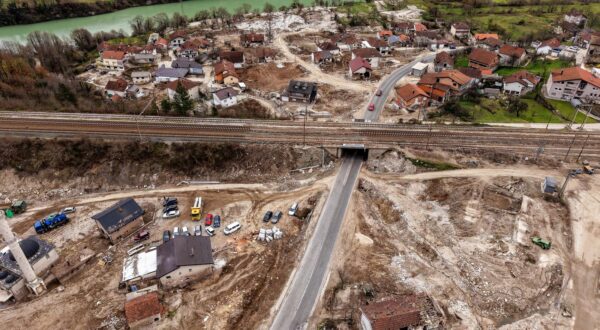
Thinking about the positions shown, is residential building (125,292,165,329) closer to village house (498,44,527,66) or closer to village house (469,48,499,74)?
village house (469,48,499,74)

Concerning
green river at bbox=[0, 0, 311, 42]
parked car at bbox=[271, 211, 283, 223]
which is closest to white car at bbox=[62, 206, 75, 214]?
parked car at bbox=[271, 211, 283, 223]

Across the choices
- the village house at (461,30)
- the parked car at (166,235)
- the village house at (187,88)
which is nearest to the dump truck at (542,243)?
the parked car at (166,235)

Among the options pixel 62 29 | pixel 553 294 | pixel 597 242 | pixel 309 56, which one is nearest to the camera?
pixel 553 294

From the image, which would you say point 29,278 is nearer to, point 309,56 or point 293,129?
point 293,129

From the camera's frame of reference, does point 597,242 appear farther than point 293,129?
No

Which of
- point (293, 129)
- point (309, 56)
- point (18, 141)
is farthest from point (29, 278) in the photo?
point (309, 56)
